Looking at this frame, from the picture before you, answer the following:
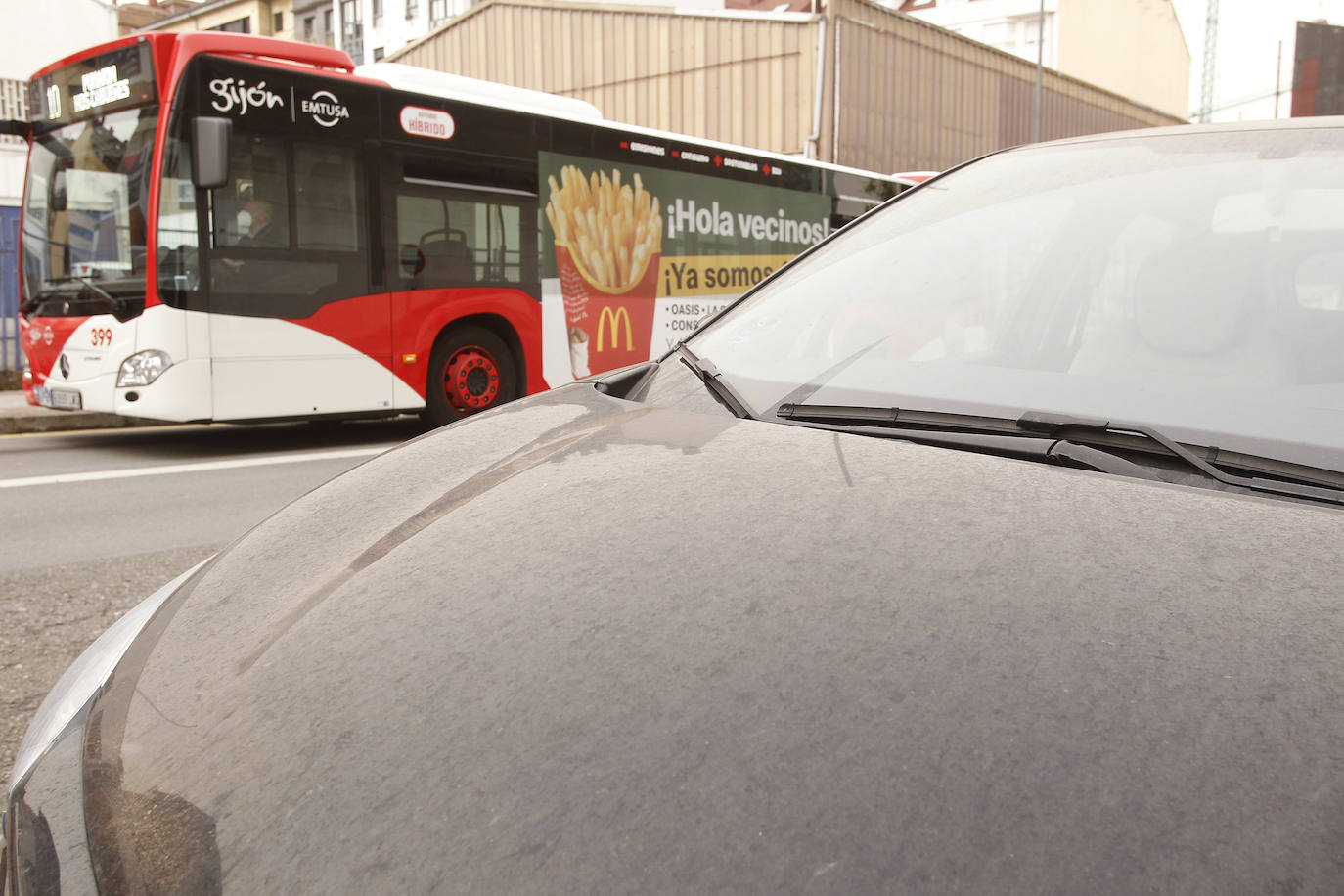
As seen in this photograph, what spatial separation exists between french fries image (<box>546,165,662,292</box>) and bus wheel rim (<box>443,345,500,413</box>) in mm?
1459

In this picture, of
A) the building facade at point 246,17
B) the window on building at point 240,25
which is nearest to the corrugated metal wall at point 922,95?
the building facade at point 246,17

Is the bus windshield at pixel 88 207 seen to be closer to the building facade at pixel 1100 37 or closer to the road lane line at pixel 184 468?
the road lane line at pixel 184 468

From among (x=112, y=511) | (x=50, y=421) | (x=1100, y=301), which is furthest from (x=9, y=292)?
(x=1100, y=301)

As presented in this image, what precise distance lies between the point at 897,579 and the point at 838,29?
79.8ft

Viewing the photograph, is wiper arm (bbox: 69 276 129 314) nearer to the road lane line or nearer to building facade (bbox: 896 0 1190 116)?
the road lane line

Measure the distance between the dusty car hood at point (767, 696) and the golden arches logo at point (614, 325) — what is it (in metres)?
9.98

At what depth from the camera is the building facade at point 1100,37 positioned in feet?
157

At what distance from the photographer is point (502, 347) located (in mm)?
10492

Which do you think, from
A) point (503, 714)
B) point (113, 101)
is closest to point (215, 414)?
point (113, 101)

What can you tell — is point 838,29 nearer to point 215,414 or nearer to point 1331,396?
point 215,414

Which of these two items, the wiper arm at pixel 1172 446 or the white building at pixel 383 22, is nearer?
the wiper arm at pixel 1172 446

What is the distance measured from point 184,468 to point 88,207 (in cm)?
244

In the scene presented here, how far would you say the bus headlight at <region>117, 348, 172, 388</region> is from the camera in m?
8.24

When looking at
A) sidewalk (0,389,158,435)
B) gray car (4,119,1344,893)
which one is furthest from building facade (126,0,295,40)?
gray car (4,119,1344,893)
